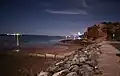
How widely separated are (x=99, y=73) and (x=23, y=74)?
694 cm

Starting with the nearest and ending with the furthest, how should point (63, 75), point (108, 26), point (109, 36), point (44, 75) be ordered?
1. point (63, 75)
2. point (44, 75)
3. point (109, 36)
4. point (108, 26)

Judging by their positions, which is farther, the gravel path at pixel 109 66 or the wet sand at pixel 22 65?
the wet sand at pixel 22 65

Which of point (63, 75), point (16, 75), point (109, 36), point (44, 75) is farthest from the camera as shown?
point (109, 36)

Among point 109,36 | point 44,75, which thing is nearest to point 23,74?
point 44,75

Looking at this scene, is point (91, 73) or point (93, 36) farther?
point (93, 36)

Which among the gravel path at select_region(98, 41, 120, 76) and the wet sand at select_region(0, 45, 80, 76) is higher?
the gravel path at select_region(98, 41, 120, 76)

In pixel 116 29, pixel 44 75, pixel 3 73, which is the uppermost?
pixel 116 29

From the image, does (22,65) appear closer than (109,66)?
No

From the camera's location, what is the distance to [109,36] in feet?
176

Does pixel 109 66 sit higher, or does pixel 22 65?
pixel 109 66

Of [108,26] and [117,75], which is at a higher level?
[108,26]

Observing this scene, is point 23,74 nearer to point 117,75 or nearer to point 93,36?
point 117,75

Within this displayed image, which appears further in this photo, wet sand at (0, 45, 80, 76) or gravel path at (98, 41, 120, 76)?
wet sand at (0, 45, 80, 76)

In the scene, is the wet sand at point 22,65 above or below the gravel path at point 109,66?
below
